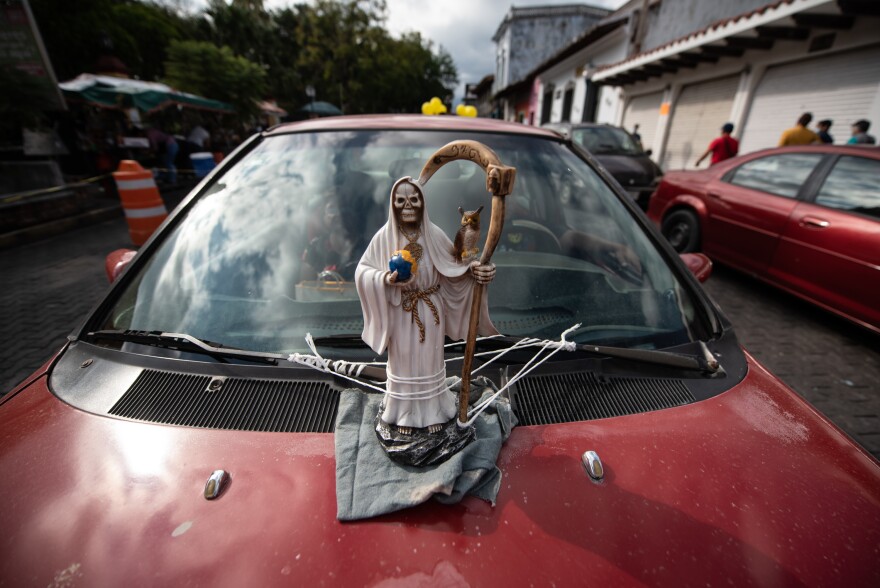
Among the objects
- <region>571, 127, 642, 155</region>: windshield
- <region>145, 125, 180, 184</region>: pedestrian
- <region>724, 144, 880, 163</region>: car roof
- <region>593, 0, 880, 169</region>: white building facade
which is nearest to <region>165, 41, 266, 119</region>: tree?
<region>145, 125, 180, 184</region>: pedestrian

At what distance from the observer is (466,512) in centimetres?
92

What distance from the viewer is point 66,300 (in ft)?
13.7

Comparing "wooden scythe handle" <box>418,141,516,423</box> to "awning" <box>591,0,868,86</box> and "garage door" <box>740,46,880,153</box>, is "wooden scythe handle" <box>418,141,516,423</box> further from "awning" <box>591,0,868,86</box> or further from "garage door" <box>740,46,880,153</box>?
"garage door" <box>740,46,880,153</box>

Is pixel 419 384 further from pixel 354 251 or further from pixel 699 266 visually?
pixel 699 266

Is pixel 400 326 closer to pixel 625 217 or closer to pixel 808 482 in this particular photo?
pixel 808 482

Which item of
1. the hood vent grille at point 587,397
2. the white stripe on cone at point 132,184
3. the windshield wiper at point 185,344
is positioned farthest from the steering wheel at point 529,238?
the white stripe on cone at point 132,184

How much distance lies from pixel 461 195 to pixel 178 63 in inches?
663

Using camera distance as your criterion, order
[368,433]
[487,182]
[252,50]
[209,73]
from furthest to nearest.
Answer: [252,50], [209,73], [368,433], [487,182]

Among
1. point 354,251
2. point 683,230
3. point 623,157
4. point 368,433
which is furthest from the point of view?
point 623,157

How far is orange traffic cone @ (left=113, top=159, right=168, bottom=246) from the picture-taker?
5695 mm

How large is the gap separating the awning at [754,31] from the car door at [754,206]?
12.2ft

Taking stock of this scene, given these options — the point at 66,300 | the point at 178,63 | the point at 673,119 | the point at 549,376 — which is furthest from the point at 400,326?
the point at 178,63

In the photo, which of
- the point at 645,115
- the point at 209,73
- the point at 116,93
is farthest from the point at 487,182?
the point at 209,73

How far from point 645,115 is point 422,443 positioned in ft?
48.5
